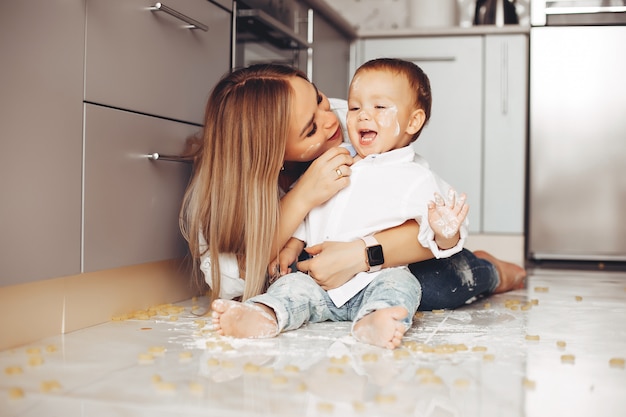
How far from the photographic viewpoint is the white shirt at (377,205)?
5.30 ft

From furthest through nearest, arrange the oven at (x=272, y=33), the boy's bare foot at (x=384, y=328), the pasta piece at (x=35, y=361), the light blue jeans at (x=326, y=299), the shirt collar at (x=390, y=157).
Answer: the oven at (x=272, y=33) → the shirt collar at (x=390, y=157) → the light blue jeans at (x=326, y=299) → the boy's bare foot at (x=384, y=328) → the pasta piece at (x=35, y=361)

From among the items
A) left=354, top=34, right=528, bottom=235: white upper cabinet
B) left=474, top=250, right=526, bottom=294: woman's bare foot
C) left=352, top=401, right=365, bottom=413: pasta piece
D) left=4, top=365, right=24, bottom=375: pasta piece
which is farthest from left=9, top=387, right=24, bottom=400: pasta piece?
left=354, top=34, right=528, bottom=235: white upper cabinet

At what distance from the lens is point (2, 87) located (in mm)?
1234

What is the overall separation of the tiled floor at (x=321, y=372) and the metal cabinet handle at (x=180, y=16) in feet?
2.26

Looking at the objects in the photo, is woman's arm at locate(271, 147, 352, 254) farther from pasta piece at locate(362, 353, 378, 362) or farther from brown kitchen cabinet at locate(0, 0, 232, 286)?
pasta piece at locate(362, 353, 378, 362)

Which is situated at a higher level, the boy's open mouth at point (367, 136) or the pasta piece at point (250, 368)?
the boy's open mouth at point (367, 136)

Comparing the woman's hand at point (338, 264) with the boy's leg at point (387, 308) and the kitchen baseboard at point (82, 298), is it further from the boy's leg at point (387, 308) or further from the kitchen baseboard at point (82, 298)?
the kitchen baseboard at point (82, 298)

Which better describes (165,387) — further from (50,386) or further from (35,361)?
(35,361)

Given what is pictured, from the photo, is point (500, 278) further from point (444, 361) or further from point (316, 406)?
point (316, 406)

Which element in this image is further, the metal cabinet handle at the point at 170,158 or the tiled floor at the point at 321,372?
the metal cabinet handle at the point at 170,158

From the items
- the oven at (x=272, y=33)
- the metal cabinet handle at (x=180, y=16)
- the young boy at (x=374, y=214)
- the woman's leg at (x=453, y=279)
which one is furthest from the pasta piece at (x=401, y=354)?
the oven at (x=272, y=33)

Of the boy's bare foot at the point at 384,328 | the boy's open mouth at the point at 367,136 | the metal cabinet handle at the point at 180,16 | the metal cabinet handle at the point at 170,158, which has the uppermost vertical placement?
the metal cabinet handle at the point at 180,16

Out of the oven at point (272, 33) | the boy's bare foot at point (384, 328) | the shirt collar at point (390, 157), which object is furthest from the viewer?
the oven at point (272, 33)

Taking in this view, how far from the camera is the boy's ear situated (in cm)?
174
